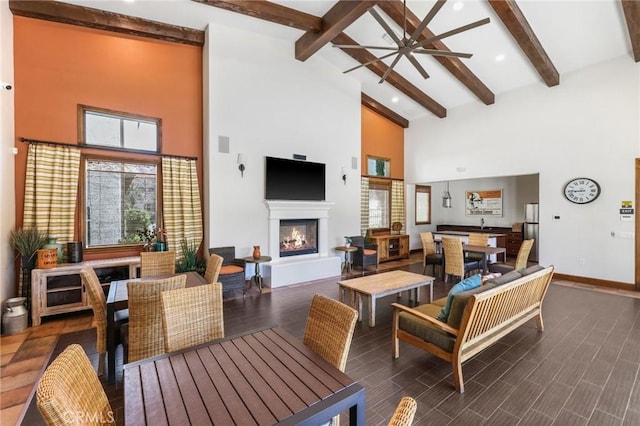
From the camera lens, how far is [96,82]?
448cm

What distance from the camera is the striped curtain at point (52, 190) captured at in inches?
156

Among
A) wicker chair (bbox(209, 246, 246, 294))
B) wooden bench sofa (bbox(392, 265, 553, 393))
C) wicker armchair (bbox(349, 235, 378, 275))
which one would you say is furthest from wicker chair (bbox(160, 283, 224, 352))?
wicker armchair (bbox(349, 235, 378, 275))

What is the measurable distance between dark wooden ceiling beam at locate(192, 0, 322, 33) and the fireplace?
145 inches

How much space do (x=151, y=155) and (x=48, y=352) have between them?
10.3ft

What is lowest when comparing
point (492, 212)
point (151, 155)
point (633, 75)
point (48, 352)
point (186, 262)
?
point (48, 352)

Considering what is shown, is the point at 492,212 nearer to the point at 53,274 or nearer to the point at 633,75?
the point at 633,75

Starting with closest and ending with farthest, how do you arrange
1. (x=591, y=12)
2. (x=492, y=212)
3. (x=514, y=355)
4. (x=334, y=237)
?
(x=514, y=355)
(x=591, y=12)
(x=334, y=237)
(x=492, y=212)

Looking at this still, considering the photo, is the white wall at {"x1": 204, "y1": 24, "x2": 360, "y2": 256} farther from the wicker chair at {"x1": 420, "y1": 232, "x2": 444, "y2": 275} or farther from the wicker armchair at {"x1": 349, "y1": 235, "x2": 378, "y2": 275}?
the wicker chair at {"x1": 420, "y1": 232, "x2": 444, "y2": 275}

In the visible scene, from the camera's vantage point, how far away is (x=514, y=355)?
2.96m

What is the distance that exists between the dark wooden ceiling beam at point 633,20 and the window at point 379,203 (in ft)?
17.7

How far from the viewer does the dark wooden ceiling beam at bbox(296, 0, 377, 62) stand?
4.47 meters

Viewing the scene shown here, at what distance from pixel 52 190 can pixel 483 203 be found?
1081 cm

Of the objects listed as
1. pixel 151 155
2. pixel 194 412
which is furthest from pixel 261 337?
pixel 151 155

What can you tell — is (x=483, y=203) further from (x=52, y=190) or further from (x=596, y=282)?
(x=52, y=190)
